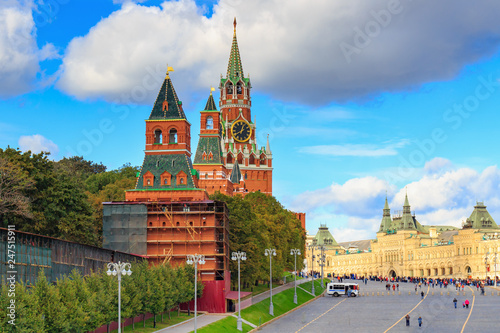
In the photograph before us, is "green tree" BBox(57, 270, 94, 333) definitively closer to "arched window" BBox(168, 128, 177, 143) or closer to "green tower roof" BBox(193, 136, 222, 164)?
"arched window" BBox(168, 128, 177, 143)

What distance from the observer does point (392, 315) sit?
8744 cm

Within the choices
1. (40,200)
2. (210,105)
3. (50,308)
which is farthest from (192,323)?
(210,105)

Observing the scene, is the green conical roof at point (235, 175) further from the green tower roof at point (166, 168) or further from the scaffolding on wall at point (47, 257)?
the scaffolding on wall at point (47, 257)

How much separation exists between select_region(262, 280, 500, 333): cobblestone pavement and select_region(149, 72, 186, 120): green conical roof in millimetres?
28570

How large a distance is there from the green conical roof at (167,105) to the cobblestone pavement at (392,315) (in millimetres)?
28570

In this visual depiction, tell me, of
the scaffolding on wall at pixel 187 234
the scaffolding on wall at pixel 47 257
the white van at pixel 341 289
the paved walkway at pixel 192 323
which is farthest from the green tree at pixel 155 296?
Answer: the white van at pixel 341 289

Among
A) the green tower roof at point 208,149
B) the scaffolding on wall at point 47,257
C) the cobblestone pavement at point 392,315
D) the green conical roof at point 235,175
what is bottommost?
the cobblestone pavement at point 392,315

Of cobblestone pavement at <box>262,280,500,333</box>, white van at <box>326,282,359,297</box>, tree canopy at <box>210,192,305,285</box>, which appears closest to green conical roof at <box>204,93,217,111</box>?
tree canopy at <box>210,192,305,285</box>

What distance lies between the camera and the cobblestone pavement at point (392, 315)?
250ft

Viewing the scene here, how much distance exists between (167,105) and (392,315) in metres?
37.6

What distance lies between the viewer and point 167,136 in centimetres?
9912

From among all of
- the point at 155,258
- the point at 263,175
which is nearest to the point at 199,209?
the point at 155,258

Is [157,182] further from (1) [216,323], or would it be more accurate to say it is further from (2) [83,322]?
(2) [83,322]

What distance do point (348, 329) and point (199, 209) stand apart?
23.9 m
